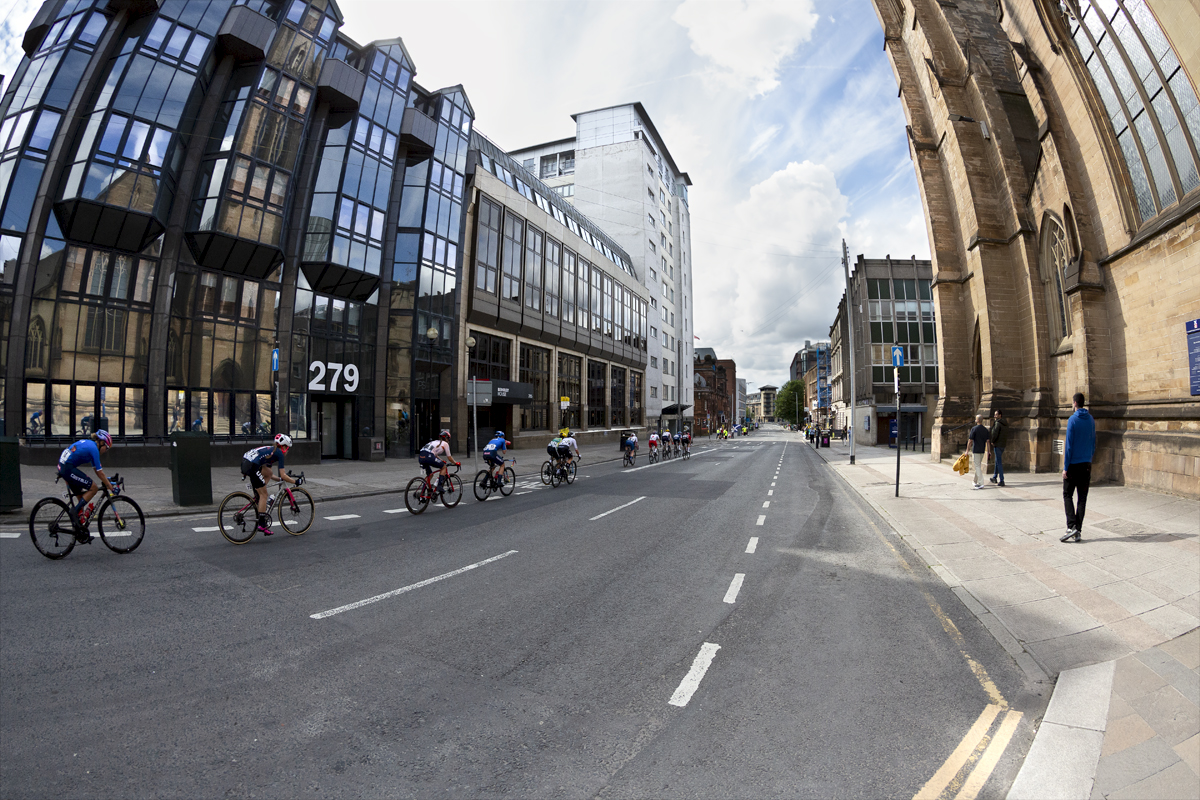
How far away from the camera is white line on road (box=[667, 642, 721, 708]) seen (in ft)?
11.5

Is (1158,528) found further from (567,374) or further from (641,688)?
(567,374)

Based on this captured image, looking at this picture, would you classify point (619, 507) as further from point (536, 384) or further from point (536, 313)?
point (536, 384)

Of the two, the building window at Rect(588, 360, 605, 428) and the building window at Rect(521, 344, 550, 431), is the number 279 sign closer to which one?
the building window at Rect(521, 344, 550, 431)

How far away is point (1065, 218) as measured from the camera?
591 inches

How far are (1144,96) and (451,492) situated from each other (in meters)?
18.4

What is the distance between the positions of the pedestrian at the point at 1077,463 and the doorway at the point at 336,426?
24.6 m

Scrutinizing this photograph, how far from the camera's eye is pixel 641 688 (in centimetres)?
366

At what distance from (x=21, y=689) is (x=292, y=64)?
83.1ft

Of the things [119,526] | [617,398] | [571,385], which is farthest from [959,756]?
[617,398]

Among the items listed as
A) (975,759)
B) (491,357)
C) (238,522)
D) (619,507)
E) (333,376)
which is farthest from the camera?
(491,357)

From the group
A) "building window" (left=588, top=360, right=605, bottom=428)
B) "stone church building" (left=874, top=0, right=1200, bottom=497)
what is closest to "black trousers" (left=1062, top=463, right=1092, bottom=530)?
"stone church building" (left=874, top=0, right=1200, bottom=497)

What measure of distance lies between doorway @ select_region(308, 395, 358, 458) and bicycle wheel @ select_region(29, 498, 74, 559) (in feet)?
59.6

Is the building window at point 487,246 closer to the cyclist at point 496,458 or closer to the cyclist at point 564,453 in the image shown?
the cyclist at point 564,453

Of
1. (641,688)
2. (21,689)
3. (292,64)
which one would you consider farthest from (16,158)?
(641,688)
